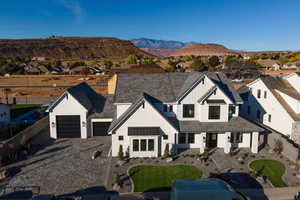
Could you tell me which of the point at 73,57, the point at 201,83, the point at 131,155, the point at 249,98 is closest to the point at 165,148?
the point at 131,155

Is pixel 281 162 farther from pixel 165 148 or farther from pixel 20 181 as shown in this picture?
pixel 20 181

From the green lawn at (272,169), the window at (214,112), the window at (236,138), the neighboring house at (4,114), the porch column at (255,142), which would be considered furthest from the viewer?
the neighboring house at (4,114)

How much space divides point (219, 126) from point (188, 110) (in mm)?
3706

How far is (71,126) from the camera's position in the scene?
89.9 ft

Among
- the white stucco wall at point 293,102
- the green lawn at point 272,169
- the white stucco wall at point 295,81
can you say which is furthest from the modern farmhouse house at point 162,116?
the white stucco wall at point 295,81

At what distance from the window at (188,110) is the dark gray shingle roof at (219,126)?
0.86 meters

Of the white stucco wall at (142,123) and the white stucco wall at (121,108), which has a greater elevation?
the white stucco wall at (121,108)

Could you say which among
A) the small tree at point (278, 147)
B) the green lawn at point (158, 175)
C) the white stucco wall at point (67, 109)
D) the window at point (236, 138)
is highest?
the white stucco wall at point (67, 109)

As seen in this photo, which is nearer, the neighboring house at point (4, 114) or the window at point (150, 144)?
the window at point (150, 144)

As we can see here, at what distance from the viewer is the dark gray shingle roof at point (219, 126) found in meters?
22.4

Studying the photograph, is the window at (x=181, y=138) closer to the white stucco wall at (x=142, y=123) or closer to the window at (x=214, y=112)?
the white stucco wall at (x=142, y=123)

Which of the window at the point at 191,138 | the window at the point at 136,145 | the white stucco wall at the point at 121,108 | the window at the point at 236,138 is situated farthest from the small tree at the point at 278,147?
the white stucco wall at the point at 121,108

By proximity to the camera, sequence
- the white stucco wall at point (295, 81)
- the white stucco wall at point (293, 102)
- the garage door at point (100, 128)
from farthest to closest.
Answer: the white stucco wall at point (295, 81)
the garage door at point (100, 128)
the white stucco wall at point (293, 102)

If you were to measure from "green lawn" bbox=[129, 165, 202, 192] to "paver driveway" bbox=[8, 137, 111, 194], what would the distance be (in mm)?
2811
